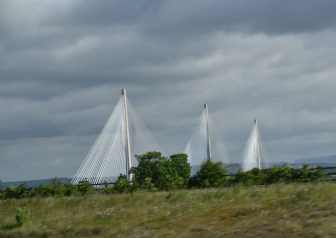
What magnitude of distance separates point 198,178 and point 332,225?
12364mm

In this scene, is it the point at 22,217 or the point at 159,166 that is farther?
the point at 159,166

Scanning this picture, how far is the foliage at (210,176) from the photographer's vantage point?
22562 millimetres

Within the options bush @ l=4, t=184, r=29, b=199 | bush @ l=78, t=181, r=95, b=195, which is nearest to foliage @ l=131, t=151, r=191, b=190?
bush @ l=4, t=184, r=29, b=199

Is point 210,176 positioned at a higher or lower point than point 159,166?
lower

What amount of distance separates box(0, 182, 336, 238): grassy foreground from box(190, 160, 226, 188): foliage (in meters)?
3.72

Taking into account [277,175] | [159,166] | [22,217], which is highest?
[159,166]

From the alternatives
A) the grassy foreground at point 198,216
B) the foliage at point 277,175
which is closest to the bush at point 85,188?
the grassy foreground at point 198,216

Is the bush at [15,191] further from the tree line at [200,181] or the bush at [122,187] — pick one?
the bush at [122,187]

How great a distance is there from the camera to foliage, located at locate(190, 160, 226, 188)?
888 inches

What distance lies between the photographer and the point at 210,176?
22859 millimetres

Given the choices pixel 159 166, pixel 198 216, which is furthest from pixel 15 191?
pixel 198 216

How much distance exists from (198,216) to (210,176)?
8564mm

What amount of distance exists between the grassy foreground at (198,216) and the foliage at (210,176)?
12.2 feet

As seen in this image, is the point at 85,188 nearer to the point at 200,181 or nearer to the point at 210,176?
the point at 200,181
